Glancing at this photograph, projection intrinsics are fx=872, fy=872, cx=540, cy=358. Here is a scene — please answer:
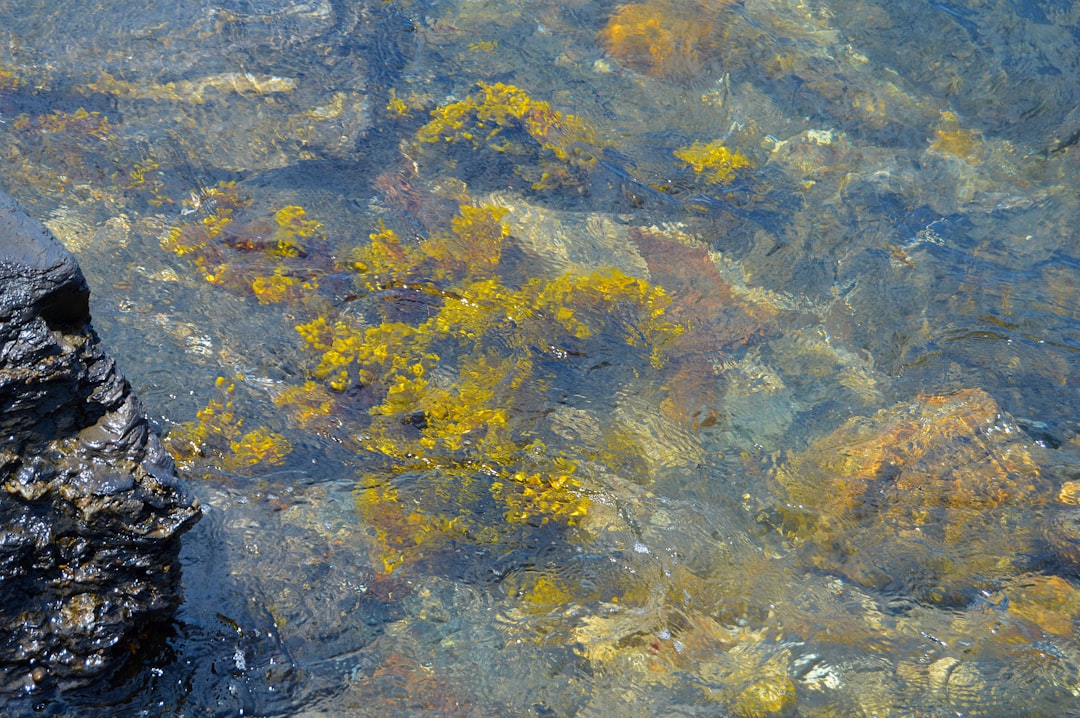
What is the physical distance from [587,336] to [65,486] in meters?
2.99

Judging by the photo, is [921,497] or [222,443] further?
[921,497]

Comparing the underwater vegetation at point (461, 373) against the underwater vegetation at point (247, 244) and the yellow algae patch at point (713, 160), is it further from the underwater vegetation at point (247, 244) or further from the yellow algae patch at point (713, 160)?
the yellow algae patch at point (713, 160)

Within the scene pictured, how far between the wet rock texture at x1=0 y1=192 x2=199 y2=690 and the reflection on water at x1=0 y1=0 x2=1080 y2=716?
305mm

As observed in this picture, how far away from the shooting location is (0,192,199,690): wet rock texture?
8.62 ft

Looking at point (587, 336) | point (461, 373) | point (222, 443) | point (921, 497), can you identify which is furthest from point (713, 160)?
point (222, 443)

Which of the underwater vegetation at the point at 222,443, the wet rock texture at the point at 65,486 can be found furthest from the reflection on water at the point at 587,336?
the wet rock texture at the point at 65,486

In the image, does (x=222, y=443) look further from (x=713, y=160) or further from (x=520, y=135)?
(x=713, y=160)

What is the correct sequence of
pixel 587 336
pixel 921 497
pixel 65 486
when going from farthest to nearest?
pixel 587 336 → pixel 921 497 → pixel 65 486

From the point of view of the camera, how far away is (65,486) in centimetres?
280

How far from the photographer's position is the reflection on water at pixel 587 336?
379cm

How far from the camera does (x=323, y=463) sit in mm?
4270

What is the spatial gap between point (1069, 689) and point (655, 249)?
3.25 meters

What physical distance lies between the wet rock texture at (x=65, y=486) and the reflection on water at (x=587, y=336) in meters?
0.31

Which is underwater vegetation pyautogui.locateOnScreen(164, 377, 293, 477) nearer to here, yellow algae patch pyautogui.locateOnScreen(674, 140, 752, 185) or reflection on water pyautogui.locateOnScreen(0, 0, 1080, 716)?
reflection on water pyautogui.locateOnScreen(0, 0, 1080, 716)
